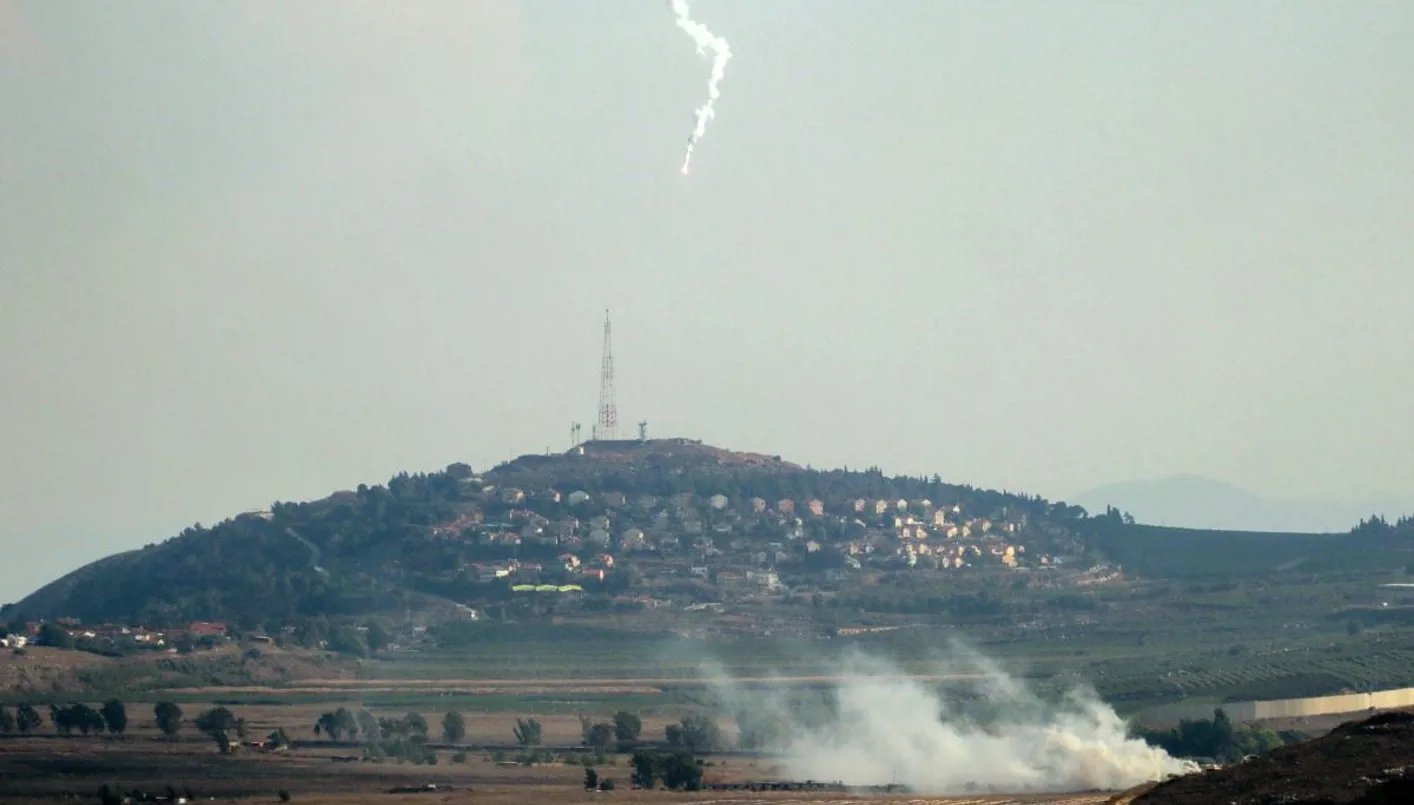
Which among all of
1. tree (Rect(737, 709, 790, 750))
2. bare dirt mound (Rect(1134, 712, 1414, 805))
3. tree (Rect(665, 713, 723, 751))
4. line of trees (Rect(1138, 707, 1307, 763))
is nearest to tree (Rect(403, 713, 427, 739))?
tree (Rect(665, 713, 723, 751))

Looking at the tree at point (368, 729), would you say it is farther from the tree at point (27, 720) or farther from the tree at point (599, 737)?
the tree at point (27, 720)

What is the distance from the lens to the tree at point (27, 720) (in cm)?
13425

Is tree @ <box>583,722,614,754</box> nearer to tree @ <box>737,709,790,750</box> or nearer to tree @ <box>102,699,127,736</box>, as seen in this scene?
tree @ <box>737,709,790,750</box>

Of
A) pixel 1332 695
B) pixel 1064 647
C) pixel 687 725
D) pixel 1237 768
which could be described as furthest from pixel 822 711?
pixel 1237 768

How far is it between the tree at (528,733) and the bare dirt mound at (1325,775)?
240ft

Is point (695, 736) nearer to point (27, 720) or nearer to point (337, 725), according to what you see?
point (337, 725)

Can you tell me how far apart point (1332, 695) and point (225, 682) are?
9332 cm

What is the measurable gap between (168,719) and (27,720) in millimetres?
9560

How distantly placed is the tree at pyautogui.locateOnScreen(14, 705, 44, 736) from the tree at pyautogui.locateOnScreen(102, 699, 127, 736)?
4.24 meters

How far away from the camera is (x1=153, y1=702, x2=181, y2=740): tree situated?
133m

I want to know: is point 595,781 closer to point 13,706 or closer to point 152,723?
point 152,723

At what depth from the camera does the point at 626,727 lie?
133500mm

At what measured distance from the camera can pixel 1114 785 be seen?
9525 cm

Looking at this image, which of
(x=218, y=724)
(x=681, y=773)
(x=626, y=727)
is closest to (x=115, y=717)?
(x=218, y=724)
